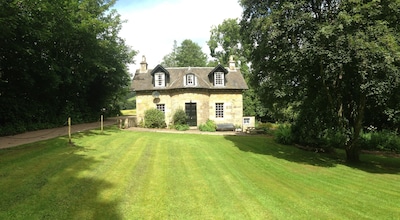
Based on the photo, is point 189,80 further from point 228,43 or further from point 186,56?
point 186,56

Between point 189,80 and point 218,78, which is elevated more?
point 218,78

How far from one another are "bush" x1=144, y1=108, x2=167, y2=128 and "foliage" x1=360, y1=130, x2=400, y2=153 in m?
17.4

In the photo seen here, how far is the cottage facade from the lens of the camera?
26031 mm

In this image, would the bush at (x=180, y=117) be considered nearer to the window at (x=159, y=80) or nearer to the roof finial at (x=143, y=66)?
the window at (x=159, y=80)

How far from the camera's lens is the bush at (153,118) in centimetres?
2497

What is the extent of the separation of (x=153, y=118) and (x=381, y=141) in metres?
19.4

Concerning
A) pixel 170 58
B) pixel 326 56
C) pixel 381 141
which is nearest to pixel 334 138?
pixel 381 141

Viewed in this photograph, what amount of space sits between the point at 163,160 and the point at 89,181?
12.8ft

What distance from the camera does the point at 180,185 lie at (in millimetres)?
7699

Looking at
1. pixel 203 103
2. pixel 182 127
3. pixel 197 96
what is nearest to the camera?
pixel 182 127

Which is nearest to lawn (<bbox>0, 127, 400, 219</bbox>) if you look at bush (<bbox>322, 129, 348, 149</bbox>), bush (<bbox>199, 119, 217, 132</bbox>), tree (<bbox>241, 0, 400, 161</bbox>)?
bush (<bbox>322, 129, 348, 149</bbox>)

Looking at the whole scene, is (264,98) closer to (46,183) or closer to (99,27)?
(46,183)

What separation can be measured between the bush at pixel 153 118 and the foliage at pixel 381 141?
57.0 feet

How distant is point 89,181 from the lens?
7.43 m
